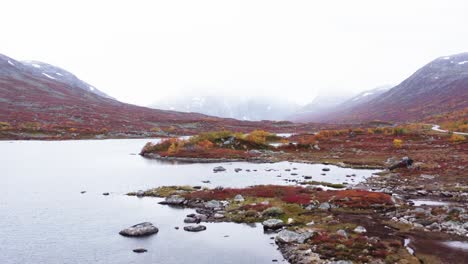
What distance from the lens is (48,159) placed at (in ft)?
283

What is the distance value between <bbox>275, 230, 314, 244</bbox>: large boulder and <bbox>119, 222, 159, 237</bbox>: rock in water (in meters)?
11.1

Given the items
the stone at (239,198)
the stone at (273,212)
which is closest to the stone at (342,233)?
the stone at (273,212)

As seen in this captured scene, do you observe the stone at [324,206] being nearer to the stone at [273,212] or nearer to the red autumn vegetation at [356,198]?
the red autumn vegetation at [356,198]

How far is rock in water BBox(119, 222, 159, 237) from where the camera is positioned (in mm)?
34406

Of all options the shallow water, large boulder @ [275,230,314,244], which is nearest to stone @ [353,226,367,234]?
large boulder @ [275,230,314,244]

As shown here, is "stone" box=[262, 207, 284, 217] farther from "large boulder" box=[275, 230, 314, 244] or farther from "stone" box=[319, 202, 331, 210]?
"large boulder" box=[275, 230, 314, 244]

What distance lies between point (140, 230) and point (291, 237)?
13.2 metres

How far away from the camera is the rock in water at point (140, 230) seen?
34.4m

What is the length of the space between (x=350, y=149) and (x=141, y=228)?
79240 millimetres

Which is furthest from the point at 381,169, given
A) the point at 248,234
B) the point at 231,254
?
the point at 231,254

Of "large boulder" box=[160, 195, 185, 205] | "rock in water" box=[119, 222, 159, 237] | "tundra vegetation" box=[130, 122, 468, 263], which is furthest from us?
"large boulder" box=[160, 195, 185, 205]

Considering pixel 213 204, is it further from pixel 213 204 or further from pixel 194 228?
pixel 194 228

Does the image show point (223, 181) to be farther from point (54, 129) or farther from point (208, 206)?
point (54, 129)

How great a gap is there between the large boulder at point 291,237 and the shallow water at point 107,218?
3.70 feet
